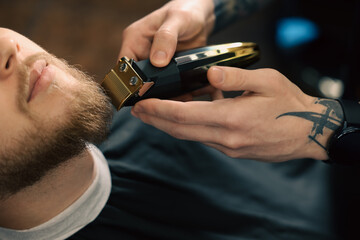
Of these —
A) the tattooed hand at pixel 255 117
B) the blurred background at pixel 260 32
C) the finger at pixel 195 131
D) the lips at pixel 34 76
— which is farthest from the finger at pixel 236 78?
the blurred background at pixel 260 32

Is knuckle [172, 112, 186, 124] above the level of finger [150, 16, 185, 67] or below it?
below

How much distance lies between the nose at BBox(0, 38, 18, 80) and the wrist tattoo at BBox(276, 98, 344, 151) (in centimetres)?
68

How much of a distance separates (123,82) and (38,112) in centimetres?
19

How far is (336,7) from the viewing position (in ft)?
6.09

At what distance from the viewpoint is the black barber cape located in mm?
992

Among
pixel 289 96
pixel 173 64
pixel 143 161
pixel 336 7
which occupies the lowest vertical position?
pixel 143 161

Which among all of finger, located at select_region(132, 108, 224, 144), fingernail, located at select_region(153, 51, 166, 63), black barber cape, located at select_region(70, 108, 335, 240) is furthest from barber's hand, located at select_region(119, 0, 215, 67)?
black barber cape, located at select_region(70, 108, 335, 240)

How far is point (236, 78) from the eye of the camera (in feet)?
2.49

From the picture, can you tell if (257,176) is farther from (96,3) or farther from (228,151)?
(96,3)

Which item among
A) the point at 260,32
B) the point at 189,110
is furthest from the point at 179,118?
the point at 260,32

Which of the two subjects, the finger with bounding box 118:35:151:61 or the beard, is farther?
the finger with bounding box 118:35:151:61

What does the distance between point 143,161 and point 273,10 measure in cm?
142

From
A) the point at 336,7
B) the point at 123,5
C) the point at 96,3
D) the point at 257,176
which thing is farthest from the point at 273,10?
the point at 257,176

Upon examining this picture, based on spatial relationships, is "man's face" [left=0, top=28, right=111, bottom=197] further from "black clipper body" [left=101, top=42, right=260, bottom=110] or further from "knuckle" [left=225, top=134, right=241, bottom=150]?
"knuckle" [left=225, top=134, right=241, bottom=150]
